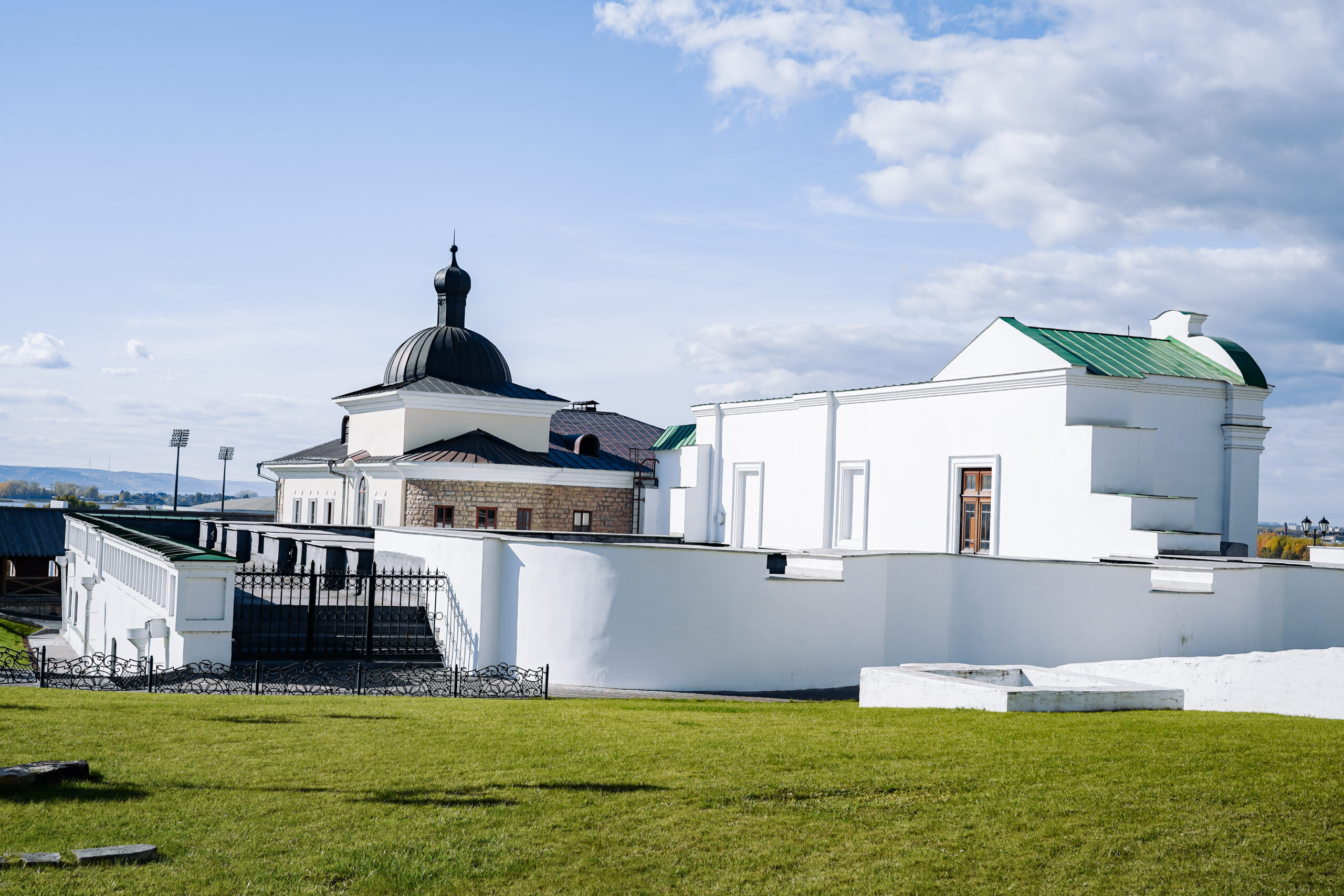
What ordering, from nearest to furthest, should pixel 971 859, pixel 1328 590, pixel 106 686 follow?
pixel 971 859 → pixel 106 686 → pixel 1328 590

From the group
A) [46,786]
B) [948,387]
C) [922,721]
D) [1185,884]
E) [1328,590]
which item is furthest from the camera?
[948,387]

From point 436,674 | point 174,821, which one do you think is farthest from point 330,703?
point 174,821

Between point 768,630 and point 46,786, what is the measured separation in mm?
11443

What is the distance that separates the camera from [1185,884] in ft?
18.7

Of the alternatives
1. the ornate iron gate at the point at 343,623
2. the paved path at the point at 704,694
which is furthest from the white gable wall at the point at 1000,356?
the ornate iron gate at the point at 343,623

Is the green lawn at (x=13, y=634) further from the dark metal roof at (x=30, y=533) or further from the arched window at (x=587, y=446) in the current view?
the arched window at (x=587, y=446)

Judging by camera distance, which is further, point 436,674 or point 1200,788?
point 436,674

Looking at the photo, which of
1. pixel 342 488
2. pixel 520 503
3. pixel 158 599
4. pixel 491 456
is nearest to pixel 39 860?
pixel 158 599

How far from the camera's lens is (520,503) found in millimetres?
36406

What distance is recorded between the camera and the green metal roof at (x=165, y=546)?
15.4 meters

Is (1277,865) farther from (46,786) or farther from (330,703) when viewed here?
(330,703)

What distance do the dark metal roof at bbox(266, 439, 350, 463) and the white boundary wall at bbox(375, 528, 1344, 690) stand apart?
24.2 metres

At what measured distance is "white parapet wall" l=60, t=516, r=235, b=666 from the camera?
596 inches

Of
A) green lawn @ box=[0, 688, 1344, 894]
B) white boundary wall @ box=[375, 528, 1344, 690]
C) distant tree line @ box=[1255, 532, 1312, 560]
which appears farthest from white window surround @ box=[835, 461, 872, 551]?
distant tree line @ box=[1255, 532, 1312, 560]
